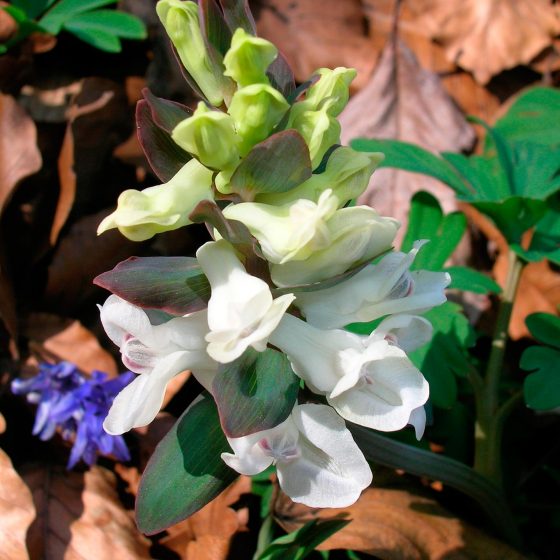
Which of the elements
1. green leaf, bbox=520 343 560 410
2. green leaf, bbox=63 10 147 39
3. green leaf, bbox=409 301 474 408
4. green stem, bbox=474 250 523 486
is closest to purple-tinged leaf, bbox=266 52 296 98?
green leaf, bbox=409 301 474 408

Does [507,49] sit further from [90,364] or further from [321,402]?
[321,402]

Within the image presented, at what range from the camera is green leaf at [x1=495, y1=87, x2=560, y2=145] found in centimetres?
258

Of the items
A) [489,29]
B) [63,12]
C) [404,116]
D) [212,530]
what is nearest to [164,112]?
[212,530]

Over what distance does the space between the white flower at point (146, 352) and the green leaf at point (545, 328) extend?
1.00m

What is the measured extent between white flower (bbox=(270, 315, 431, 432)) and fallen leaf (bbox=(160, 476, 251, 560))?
0.88 m

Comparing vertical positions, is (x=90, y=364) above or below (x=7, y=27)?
below

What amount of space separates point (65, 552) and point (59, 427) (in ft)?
1.28

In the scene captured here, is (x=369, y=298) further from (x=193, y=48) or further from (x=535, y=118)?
→ (x=535, y=118)

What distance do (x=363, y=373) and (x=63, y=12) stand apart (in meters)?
2.00

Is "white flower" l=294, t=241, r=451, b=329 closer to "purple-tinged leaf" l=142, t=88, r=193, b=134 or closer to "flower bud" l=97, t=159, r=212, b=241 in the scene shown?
"flower bud" l=97, t=159, r=212, b=241

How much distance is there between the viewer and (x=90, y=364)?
2.41m

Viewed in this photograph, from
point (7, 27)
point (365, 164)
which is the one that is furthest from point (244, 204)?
point (7, 27)

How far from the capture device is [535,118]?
2717 millimetres

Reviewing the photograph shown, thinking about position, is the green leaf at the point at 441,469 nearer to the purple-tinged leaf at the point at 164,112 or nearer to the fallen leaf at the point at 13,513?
the purple-tinged leaf at the point at 164,112
